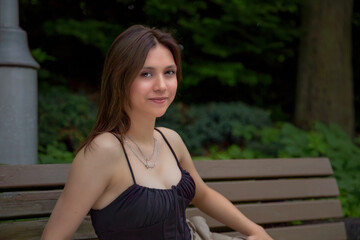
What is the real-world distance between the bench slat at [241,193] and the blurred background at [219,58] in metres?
2.21

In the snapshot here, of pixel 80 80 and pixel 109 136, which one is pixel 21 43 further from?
pixel 80 80

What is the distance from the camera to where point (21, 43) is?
10.2 feet

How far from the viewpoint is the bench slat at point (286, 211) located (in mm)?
2711

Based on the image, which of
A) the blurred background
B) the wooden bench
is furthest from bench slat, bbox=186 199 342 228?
the blurred background

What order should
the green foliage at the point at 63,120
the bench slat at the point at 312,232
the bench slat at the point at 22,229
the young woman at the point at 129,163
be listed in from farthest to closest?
the green foliage at the point at 63,120, the bench slat at the point at 312,232, the bench slat at the point at 22,229, the young woman at the point at 129,163

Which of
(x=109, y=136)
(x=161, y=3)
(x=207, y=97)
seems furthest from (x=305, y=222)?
(x=207, y=97)

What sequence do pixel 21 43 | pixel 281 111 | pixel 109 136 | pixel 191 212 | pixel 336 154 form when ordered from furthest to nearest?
1. pixel 281 111
2. pixel 336 154
3. pixel 21 43
4. pixel 191 212
5. pixel 109 136

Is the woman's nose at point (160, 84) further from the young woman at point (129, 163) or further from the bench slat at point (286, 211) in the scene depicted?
the bench slat at point (286, 211)

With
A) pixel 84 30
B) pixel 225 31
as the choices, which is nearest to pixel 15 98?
pixel 84 30

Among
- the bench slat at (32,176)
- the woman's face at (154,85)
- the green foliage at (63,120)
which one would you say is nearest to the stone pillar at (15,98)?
the bench slat at (32,176)

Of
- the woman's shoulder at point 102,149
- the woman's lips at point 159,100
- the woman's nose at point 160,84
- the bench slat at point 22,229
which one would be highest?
the woman's nose at point 160,84

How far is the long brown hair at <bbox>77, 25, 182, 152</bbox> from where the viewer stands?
173 cm

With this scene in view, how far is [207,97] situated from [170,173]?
20.5 feet

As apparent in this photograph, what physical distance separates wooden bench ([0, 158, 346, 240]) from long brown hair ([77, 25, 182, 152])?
1.75ft
